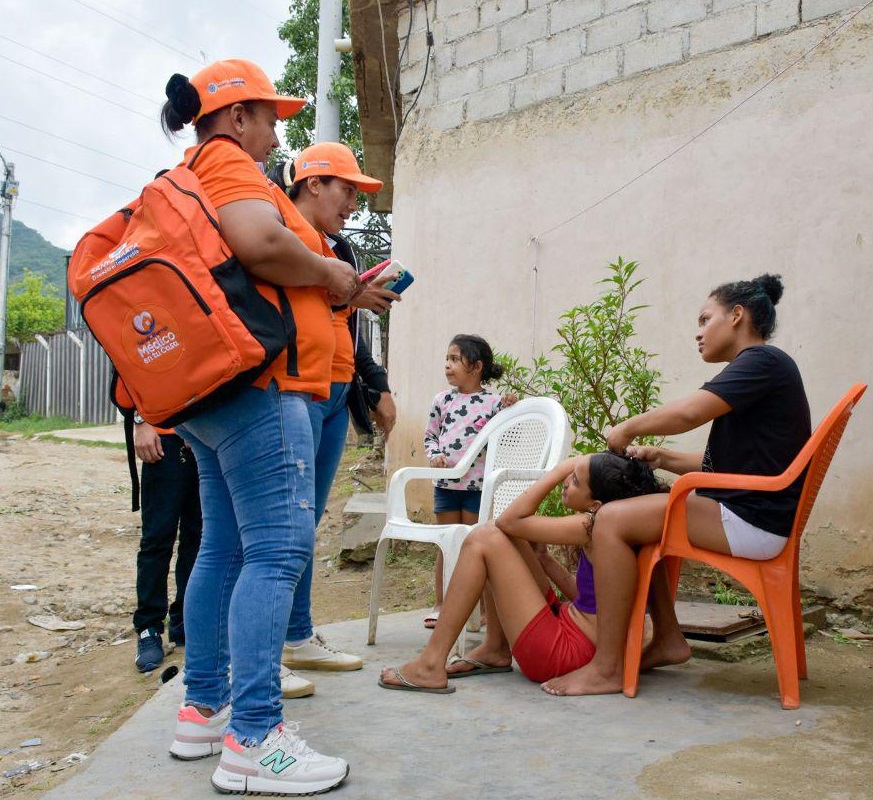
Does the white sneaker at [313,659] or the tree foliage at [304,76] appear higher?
the tree foliage at [304,76]

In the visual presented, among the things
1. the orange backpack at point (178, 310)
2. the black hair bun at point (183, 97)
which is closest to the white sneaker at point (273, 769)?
the orange backpack at point (178, 310)

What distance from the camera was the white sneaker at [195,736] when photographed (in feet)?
8.00

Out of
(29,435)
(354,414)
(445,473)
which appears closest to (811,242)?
(445,473)

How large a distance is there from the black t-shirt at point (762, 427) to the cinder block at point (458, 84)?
3760 mm

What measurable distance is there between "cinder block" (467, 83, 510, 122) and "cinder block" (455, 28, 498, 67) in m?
0.25

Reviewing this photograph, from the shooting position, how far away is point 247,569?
2.25m

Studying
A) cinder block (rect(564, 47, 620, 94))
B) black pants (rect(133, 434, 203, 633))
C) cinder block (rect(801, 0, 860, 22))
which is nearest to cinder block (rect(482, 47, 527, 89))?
cinder block (rect(564, 47, 620, 94))

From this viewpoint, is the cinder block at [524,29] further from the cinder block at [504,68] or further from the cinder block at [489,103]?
the cinder block at [489,103]

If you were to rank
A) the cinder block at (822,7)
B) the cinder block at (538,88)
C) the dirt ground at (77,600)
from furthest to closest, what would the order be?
the cinder block at (538,88), the cinder block at (822,7), the dirt ground at (77,600)

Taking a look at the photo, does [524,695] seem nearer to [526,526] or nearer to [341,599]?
[526,526]

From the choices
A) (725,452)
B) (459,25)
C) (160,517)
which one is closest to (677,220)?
(725,452)

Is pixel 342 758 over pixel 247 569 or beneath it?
beneath

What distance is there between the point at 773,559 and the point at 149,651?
2844 mm

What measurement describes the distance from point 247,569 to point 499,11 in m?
4.84
